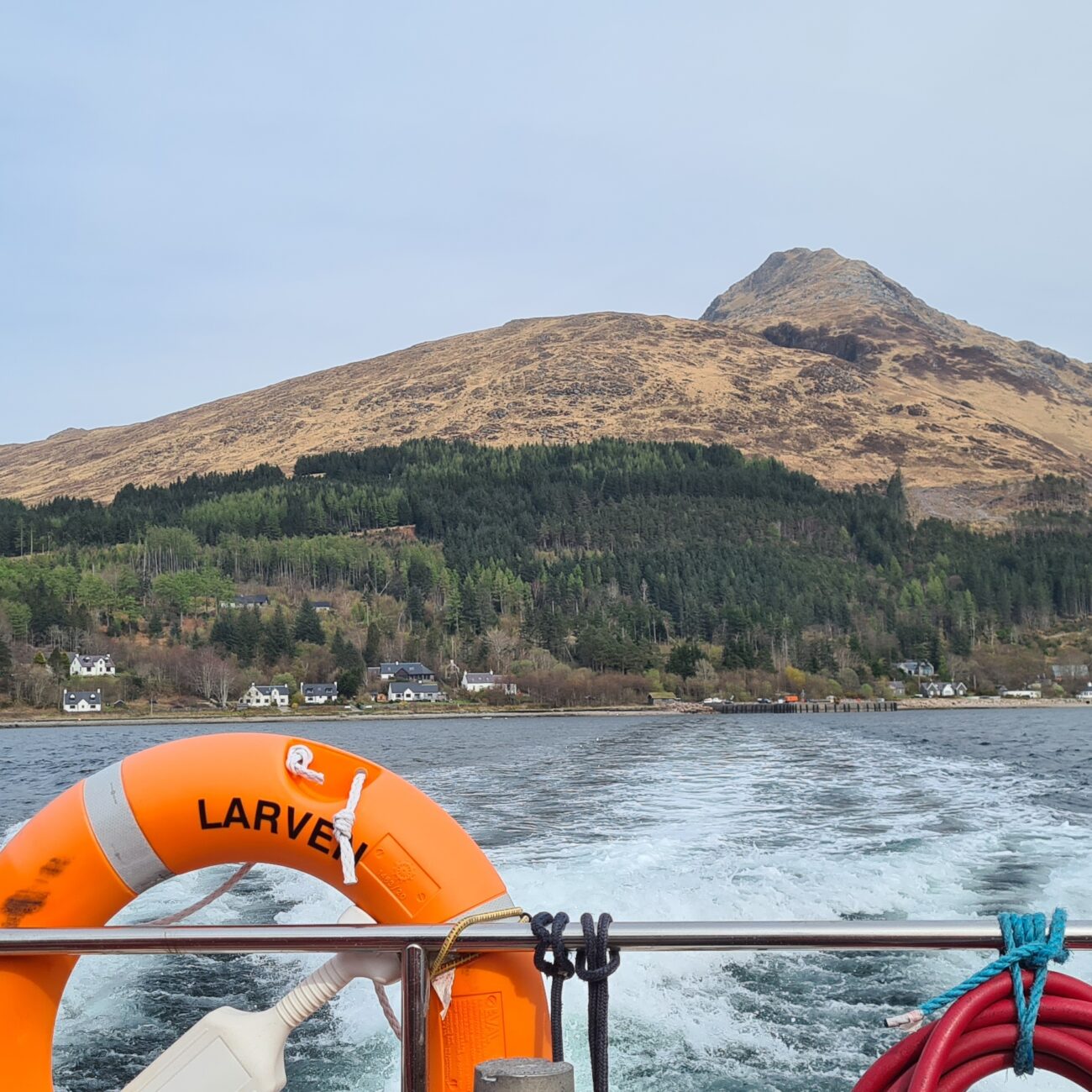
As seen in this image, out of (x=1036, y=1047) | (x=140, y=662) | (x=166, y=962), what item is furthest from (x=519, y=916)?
(x=140, y=662)

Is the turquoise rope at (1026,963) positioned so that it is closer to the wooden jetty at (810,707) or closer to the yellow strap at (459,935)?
the yellow strap at (459,935)

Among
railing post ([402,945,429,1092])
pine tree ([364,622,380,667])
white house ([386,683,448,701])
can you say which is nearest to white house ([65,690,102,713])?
white house ([386,683,448,701])

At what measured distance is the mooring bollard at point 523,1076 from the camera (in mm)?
2334

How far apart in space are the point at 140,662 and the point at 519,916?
108 m

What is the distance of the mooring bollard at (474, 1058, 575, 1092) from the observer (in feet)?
7.66

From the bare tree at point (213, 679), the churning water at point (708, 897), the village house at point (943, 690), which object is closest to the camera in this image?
the churning water at point (708, 897)

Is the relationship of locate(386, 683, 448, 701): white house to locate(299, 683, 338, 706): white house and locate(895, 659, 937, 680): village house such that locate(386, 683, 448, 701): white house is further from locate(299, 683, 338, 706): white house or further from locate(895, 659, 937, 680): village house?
locate(895, 659, 937, 680): village house

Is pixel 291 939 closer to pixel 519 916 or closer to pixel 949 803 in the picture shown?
pixel 519 916

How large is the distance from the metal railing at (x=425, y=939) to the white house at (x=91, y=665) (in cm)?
10563

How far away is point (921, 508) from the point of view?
18862 centimetres

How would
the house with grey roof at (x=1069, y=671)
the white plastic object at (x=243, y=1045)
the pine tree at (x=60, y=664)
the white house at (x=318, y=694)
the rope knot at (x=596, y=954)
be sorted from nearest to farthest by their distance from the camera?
the rope knot at (x=596, y=954)
the white plastic object at (x=243, y=1045)
the pine tree at (x=60, y=664)
the white house at (x=318, y=694)
the house with grey roof at (x=1069, y=671)

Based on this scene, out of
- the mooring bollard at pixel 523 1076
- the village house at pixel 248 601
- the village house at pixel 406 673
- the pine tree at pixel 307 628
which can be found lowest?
the village house at pixel 406 673

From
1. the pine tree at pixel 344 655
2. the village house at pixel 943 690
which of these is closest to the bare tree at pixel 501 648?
the pine tree at pixel 344 655

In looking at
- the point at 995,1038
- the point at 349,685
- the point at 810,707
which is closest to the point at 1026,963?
the point at 995,1038
